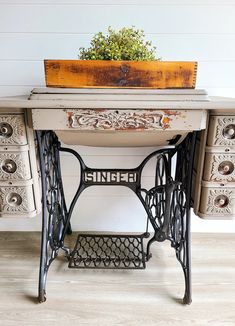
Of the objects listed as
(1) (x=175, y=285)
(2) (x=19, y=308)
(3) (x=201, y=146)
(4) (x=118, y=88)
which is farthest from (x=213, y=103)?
(2) (x=19, y=308)

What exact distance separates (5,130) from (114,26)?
2.73ft

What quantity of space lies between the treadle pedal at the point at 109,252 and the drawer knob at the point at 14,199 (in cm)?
49

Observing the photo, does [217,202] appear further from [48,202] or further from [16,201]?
[16,201]

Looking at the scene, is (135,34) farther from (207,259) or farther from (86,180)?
(207,259)

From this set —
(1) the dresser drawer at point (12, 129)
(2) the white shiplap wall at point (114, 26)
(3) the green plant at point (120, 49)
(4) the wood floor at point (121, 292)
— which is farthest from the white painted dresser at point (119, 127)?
(2) the white shiplap wall at point (114, 26)

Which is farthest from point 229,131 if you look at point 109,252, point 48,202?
point 109,252

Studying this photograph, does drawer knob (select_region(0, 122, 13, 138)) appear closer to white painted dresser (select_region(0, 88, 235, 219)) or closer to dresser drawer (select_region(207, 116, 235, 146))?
white painted dresser (select_region(0, 88, 235, 219))

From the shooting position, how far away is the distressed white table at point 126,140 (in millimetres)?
994

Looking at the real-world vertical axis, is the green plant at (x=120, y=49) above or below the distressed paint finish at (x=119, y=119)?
above

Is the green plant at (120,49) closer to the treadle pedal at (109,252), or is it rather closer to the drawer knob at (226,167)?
the drawer knob at (226,167)

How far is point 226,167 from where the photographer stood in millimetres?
1116

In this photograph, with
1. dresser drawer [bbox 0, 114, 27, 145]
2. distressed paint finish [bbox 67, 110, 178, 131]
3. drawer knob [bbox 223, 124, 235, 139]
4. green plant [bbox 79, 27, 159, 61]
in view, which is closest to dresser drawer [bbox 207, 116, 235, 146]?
drawer knob [bbox 223, 124, 235, 139]

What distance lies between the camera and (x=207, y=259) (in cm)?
155

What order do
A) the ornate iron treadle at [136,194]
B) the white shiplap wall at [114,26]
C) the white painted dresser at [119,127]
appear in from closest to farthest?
the white painted dresser at [119,127], the ornate iron treadle at [136,194], the white shiplap wall at [114,26]
